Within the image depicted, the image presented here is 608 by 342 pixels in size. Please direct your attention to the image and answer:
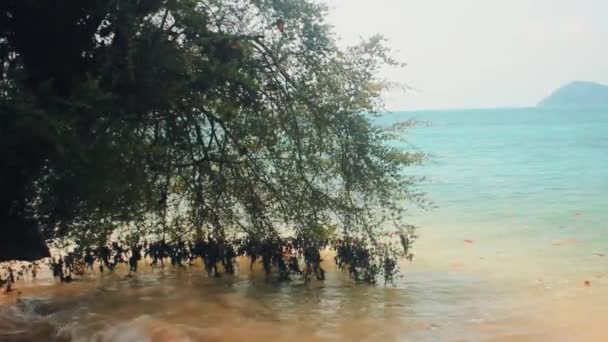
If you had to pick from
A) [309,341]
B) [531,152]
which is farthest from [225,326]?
[531,152]

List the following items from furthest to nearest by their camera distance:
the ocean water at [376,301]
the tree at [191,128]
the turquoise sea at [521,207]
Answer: the turquoise sea at [521,207], the ocean water at [376,301], the tree at [191,128]

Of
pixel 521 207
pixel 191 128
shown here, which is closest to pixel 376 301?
pixel 191 128

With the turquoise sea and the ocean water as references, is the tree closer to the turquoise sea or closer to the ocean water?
the ocean water

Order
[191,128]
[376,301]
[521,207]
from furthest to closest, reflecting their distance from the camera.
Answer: [521,207] < [376,301] < [191,128]

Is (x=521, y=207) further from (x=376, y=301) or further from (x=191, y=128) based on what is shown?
(x=191, y=128)

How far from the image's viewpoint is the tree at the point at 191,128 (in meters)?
7.95

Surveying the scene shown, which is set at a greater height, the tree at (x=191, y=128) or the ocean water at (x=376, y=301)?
the tree at (x=191, y=128)

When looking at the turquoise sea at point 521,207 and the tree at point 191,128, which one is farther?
the turquoise sea at point 521,207

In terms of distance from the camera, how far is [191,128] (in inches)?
398

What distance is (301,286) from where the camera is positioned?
11.6m

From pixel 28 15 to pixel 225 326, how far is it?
15.6 ft

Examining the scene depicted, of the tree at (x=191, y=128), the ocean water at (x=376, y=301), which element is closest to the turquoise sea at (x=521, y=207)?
the ocean water at (x=376, y=301)

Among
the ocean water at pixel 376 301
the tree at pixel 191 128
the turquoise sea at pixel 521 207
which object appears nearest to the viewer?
the tree at pixel 191 128

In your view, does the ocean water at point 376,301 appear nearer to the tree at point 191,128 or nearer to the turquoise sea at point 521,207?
the turquoise sea at point 521,207
